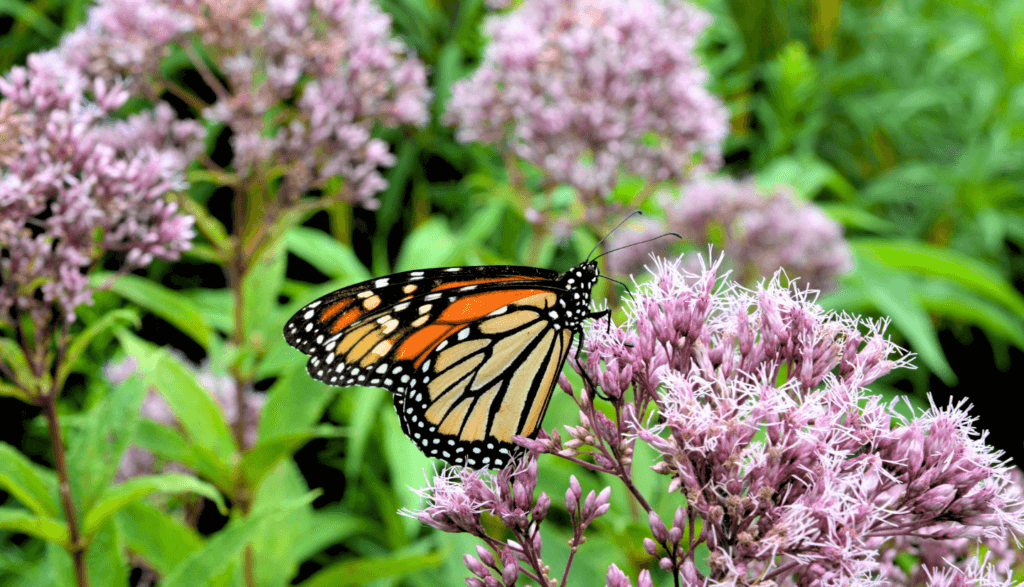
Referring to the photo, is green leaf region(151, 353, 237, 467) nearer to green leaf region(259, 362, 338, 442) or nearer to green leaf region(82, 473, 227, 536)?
green leaf region(259, 362, 338, 442)

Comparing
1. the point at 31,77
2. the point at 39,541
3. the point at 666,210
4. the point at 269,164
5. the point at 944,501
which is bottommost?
the point at 39,541

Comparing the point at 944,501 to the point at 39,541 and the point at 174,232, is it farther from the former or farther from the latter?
the point at 39,541

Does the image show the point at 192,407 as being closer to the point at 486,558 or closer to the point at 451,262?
the point at 451,262

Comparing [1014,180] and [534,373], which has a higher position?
[1014,180]

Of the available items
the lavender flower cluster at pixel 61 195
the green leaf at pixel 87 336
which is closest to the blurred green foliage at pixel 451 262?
the green leaf at pixel 87 336

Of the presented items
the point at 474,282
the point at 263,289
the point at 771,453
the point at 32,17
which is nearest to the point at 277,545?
the point at 263,289

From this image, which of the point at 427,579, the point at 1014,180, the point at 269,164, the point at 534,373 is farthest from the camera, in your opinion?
the point at 1014,180

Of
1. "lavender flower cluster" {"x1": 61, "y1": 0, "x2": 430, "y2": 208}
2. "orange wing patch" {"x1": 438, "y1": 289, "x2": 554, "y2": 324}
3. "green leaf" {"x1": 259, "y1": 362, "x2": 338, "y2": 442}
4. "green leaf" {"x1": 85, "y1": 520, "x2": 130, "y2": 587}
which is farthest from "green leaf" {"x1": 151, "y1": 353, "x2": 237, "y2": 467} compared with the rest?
"orange wing patch" {"x1": 438, "y1": 289, "x2": 554, "y2": 324}

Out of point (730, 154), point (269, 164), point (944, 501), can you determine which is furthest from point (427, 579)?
point (730, 154)
